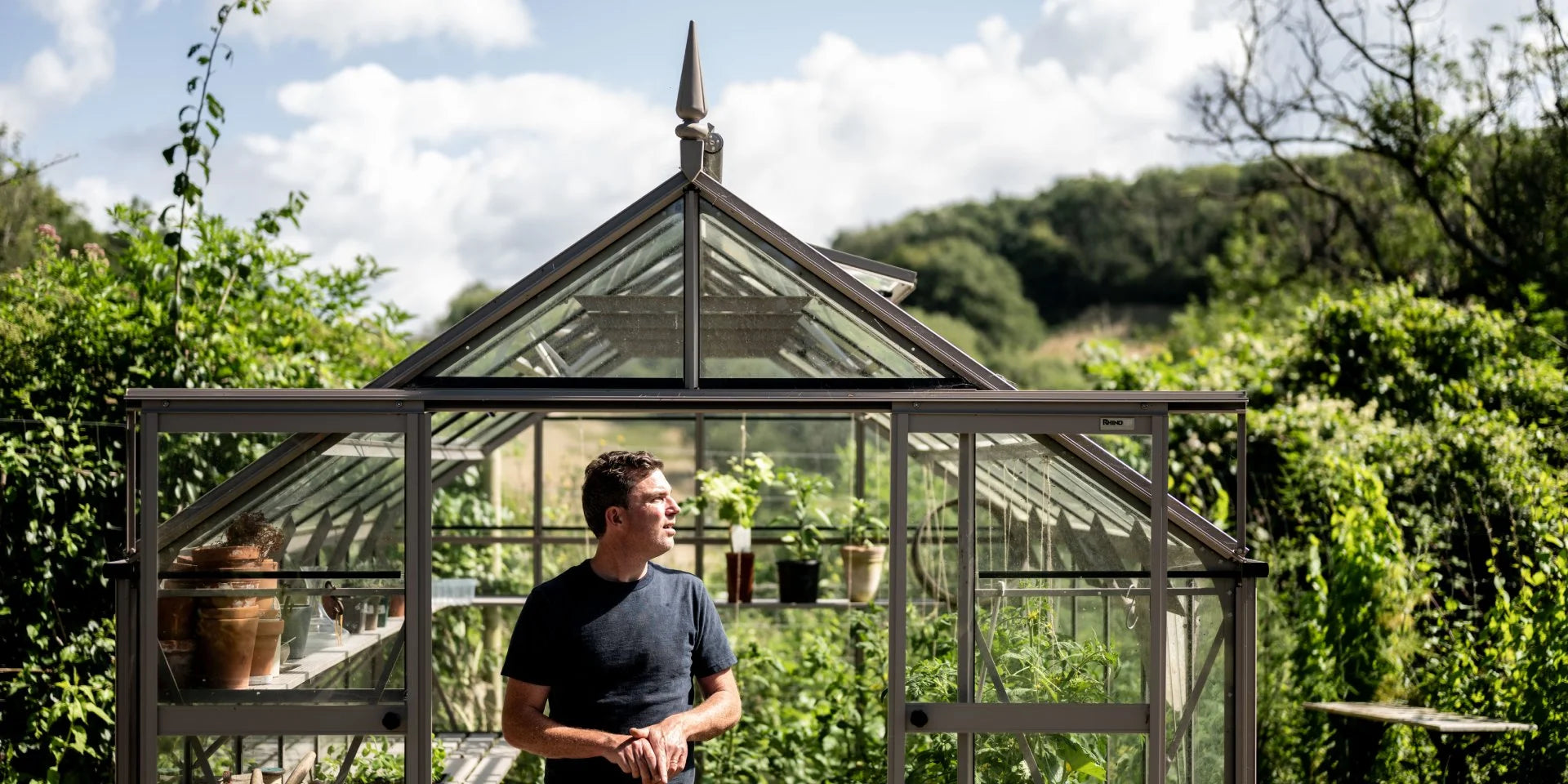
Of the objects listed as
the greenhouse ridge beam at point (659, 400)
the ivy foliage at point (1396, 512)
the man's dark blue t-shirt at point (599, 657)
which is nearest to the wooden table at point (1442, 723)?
the ivy foliage at point (1396, 512)

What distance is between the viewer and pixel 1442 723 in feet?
16.2

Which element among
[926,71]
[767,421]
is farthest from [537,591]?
[926,71]

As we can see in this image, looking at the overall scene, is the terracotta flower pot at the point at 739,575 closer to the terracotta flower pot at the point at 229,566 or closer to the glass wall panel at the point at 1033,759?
the glass wall panel at the point at 1033,759

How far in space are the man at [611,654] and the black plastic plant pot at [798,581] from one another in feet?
9.58

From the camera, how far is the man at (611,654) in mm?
3094

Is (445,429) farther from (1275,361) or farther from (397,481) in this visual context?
(1275,361)

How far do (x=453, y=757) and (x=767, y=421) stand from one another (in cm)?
311

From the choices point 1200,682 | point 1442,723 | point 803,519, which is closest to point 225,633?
point 1200,682

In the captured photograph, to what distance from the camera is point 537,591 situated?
318 cm

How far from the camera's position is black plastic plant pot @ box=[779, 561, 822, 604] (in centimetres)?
618

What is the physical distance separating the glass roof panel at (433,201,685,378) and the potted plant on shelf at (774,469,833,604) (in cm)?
232

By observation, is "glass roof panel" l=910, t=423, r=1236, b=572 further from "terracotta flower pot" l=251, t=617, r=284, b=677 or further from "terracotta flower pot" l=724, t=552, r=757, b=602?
"terracotta flower pot" l=724, t=552, r=757, b=602

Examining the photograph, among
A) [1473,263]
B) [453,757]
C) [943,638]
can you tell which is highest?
[1473,263]

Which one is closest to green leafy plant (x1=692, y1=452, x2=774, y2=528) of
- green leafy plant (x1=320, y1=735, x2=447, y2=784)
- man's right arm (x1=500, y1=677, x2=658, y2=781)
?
green leafy plant (x1=320, y1=735, x2=447, y2=784)
